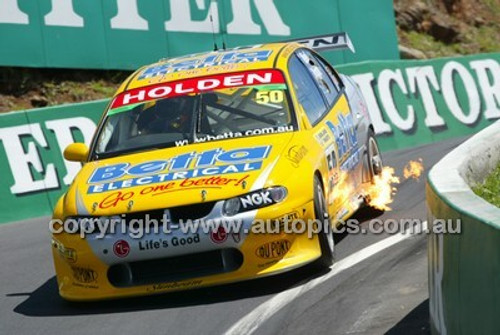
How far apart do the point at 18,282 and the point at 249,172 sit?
2.44m

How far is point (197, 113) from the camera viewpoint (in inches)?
373

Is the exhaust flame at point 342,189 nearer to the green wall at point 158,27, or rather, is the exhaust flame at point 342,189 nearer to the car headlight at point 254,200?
the car headlight at point 254,200

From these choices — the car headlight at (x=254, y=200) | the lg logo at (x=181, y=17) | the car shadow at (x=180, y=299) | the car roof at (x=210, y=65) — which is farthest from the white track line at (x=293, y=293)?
the lg logo at (x=181, y=17)

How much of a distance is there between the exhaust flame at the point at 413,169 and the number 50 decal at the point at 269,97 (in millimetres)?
3740

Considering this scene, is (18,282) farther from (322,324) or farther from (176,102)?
(322,324)

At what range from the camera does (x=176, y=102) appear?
9633 millimetres

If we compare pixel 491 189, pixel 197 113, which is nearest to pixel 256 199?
pixel 197 113

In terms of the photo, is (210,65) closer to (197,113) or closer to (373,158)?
(197,113)

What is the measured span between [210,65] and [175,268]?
2.34m

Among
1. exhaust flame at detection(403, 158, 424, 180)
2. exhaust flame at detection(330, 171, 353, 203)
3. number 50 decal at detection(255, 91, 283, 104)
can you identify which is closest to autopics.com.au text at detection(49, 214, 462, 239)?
exhaust flame at detection(330, 171, 353, 203)

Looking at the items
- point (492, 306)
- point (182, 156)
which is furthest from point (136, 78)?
point (492, 306)

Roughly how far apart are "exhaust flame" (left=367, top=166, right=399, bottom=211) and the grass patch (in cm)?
175

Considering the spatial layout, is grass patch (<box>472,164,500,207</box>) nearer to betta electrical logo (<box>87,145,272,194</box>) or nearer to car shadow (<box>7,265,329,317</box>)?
car shadow (<box>7,265,329,317</box>)

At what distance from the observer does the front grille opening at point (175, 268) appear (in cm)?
814
